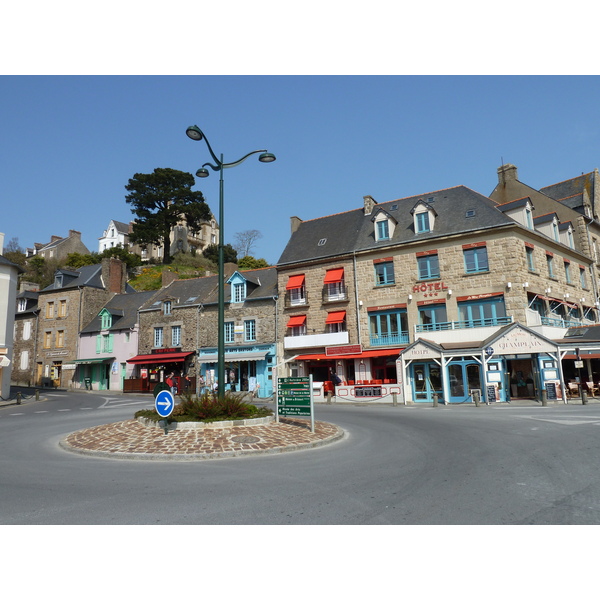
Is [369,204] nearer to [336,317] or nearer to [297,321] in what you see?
[336,317]

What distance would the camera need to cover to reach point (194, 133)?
11.5 meters

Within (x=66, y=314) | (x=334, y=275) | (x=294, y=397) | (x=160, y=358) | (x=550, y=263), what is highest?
(x=334, y=275)

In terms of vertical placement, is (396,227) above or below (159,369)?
above

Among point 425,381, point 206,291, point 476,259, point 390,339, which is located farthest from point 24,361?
point 476,259

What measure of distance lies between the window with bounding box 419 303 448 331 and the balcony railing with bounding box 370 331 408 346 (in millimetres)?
1142

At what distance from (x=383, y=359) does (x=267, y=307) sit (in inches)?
343

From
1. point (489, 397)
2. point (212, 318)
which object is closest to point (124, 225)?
point (212, 318)

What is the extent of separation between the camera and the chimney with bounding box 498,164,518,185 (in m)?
33.2

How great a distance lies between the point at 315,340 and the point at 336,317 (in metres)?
1.95

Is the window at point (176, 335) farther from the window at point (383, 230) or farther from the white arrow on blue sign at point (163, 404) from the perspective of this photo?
the white arrow on blue sign at point (163, 404)

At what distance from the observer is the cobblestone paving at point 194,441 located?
880cm

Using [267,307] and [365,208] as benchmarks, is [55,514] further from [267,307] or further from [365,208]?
[365,208]

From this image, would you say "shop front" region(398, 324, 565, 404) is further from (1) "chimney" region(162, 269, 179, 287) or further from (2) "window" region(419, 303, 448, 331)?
(1) "chimney" region(162, 269, 179, 287)

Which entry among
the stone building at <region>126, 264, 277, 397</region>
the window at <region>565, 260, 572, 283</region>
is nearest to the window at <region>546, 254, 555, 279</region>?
the window at <region>565, 260, 572, 283</region>
